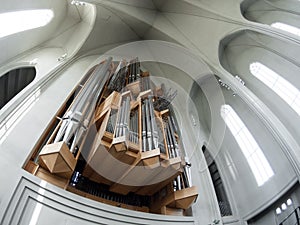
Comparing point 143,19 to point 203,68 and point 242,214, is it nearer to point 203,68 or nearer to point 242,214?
point 203,68

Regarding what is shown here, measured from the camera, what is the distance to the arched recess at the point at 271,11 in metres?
5.53

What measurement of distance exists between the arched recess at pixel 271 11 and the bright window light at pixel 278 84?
3.59ft

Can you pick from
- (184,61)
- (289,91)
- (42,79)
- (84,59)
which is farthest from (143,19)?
(289,91)

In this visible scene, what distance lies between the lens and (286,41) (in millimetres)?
5098

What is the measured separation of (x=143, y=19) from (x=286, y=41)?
15.5ft

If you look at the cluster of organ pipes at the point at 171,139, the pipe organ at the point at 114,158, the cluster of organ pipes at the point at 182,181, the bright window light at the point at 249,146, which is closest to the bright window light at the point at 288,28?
the bright window light at the point at 249,146

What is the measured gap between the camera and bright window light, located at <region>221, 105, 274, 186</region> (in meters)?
4.93

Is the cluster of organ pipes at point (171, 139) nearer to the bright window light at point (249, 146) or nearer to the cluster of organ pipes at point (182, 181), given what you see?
the cluster of organ pipes at point (182, 181)

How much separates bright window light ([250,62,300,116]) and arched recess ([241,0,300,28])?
109 cm

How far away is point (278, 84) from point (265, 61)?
80cm

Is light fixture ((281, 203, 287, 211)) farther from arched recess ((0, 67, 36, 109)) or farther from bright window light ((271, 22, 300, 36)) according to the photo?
arched recess ((0, 67, 36, 109))

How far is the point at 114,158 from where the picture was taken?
158 inches

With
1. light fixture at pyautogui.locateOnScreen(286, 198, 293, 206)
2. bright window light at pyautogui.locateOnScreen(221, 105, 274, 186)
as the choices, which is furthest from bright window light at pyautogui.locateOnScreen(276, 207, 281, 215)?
bright window light at pyautogui.locateOnScreen(221, 105, 274, 186)

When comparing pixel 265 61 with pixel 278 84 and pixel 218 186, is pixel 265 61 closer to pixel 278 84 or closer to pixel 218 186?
pixel 278 84
